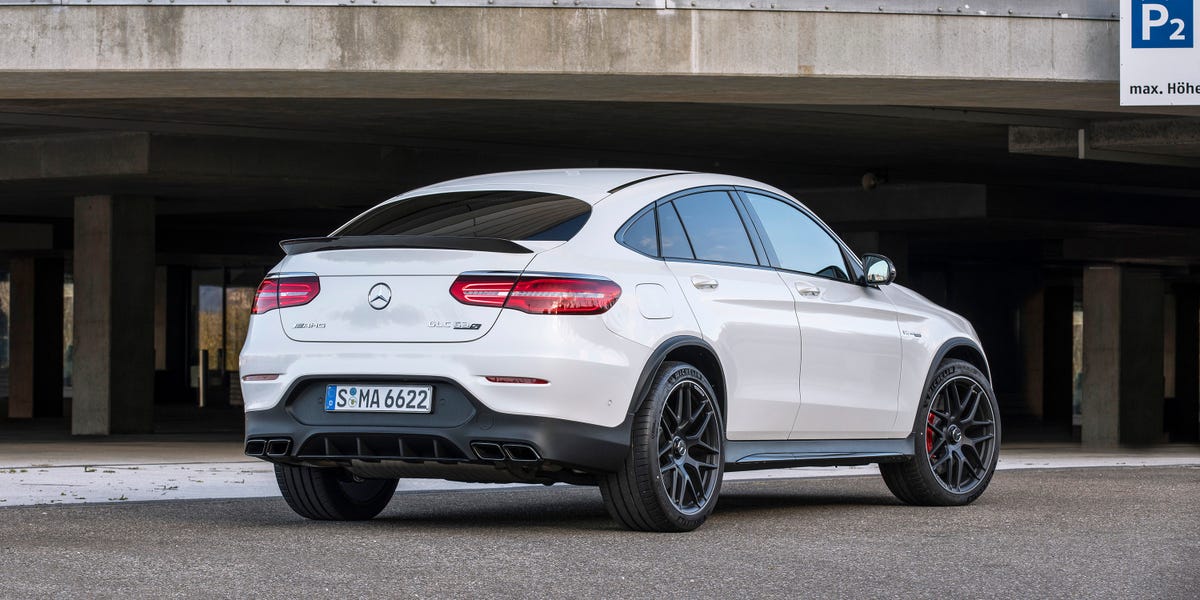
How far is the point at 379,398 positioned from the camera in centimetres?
682

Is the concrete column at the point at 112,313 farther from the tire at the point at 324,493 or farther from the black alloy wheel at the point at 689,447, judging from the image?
the black alloy wheel at the point at 689,447

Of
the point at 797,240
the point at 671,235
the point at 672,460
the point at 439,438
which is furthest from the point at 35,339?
the point at 439,438

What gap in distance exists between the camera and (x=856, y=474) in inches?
465

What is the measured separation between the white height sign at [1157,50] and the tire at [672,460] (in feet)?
27.2

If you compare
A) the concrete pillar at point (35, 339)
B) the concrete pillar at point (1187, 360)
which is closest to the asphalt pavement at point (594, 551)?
Answer: the concrete pillar at point (35, 339)

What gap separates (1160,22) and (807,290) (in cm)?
752

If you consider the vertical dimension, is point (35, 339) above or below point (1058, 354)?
above

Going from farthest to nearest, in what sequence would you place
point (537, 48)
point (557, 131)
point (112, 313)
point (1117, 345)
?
1. point (1117, 345)
2. point (112, 313)
3. point (557, 131)
4. point (537, 48)

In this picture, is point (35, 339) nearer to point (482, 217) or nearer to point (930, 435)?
point (930, 435)

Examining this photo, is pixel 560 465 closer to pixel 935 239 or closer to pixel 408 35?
pixel 408 35

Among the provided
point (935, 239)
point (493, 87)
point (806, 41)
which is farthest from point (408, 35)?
point (935, 239)

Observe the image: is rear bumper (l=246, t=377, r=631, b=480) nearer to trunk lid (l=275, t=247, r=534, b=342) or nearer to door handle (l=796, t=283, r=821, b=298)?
trunk lid (l=275, t=247, r=534, b=342)

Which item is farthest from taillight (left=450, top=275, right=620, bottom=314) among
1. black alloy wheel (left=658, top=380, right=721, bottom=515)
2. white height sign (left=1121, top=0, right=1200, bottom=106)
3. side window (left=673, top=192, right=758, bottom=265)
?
white height sign (left=1121, top=0, right=1200, bottom=106)

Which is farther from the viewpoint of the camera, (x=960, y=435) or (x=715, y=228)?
(x=960, y=435)
